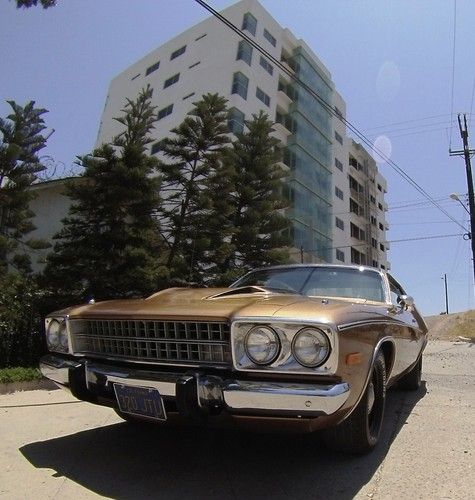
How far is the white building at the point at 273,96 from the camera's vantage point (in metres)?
35.9

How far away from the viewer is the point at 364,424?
3.19 metres

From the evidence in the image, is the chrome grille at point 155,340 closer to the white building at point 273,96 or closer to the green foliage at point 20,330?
the green foliage at point 20,330

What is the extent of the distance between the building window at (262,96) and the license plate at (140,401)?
3555cm

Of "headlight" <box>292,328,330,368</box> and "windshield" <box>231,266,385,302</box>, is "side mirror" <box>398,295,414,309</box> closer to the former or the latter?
"windshield" <box>231,266,385,302</box>

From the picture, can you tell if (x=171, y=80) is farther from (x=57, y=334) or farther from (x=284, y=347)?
(x=284, y=347)

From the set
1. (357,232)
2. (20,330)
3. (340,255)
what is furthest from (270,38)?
(20,330)

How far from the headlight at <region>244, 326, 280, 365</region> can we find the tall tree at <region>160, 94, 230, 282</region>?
9864mm

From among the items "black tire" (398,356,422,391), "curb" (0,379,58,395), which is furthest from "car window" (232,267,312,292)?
"curb" (0,379,58,395)

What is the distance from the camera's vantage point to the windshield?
433 centimetres

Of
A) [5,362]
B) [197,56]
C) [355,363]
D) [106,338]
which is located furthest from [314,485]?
[197,56]

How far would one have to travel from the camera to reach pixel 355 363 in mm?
2854

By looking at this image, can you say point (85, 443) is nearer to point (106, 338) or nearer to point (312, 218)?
point (106, 338)

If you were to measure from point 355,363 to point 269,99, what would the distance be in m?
37.1

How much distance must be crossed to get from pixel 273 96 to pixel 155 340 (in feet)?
123
